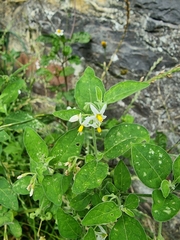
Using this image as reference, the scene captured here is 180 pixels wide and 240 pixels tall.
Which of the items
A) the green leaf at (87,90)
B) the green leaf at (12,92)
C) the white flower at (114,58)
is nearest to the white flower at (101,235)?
the green leaf at (87,90)

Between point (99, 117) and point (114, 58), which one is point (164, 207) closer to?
point (99, 117)

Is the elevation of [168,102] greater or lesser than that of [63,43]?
lesser

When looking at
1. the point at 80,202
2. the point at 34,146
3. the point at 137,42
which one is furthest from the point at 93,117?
the point at 137,42

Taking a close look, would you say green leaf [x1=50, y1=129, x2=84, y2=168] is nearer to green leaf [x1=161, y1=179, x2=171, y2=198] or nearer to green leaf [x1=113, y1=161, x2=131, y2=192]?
green leaf [x1=113, y1=161, x2=131, y2=192]

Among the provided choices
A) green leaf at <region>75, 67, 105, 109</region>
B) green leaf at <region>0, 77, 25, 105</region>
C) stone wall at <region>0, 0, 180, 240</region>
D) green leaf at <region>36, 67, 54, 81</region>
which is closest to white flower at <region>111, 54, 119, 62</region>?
stone wall at <region>0, 0, 180, 240</region>

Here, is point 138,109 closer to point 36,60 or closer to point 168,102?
point 168,102

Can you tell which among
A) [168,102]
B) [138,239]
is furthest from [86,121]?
[168,102]
